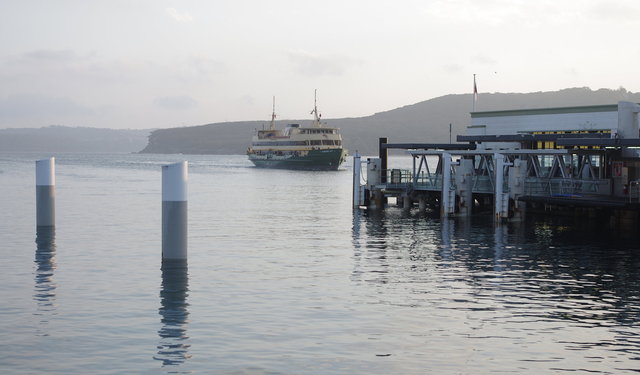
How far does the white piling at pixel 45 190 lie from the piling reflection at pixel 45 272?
42cm

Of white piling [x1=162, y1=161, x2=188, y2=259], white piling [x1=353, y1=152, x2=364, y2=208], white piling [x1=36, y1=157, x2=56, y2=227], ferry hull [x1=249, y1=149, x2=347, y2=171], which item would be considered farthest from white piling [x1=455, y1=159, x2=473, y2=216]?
ferry hull [x1=249, y1=149, x2=347, y2=171]

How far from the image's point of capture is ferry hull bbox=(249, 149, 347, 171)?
563 ft

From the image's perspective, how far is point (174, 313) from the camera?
21.1 m

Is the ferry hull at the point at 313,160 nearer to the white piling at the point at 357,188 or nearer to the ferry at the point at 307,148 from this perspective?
Result: the ferry at the point at 307,148

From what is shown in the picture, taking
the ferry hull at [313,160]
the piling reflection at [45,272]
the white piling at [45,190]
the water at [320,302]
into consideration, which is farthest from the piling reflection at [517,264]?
the ferry hull at [313,160]

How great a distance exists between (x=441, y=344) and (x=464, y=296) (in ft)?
19.4

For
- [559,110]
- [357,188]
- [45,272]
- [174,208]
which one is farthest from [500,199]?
[45,272]

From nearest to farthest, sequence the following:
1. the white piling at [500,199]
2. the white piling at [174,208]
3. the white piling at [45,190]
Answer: the white piling at [174,208] < the white piling at [45,190] < the white piling at [500,199]

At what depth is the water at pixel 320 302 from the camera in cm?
1684

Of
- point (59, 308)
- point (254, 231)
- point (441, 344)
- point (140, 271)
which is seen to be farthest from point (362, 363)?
point (254, 231)

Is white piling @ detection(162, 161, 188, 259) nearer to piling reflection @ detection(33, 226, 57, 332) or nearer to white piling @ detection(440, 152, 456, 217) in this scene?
piling reflection @ detection(33, 226, 57, 332)

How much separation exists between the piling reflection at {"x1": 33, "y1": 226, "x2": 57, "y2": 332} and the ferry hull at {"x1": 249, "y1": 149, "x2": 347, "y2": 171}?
440ft

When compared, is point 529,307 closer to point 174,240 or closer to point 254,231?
point 174,240

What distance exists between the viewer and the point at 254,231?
43.5 m
